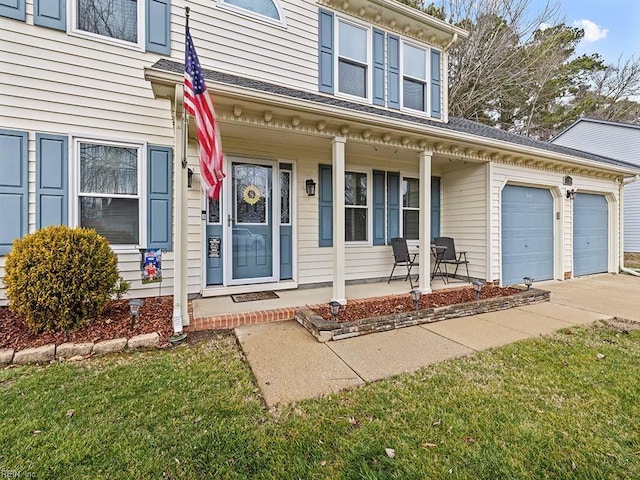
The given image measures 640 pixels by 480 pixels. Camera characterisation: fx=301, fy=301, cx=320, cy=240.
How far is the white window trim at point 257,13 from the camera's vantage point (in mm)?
4923

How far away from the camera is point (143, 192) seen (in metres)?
4.24

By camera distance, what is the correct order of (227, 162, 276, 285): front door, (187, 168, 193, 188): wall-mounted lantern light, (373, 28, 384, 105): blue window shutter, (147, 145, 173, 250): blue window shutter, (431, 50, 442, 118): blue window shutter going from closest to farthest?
(147, 145, 173, 250): blue window shutter → (187, 168, 193, 188): wall-mounted lantern light → (227, 162, 276, 285): front door → (373, 28, 384, 105): blue window shutter → (431, 50, 442, 118): blue window shutter

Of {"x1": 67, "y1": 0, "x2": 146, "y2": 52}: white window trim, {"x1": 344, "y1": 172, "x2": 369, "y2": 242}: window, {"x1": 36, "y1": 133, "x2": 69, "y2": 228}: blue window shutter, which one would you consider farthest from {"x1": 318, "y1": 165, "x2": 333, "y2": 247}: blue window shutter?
{"x1": 36, "y1": 133, "x2": 69, "y2": 228}: blue window shutter

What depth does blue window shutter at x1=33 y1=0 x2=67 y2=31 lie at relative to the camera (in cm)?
380

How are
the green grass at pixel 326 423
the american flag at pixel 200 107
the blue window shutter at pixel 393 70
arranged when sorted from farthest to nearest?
the blue window shutter at pixel 393 70 → the american flag at pixel 200 107 → the green grass at pixel 326 423

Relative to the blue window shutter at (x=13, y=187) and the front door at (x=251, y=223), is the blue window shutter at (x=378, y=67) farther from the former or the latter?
the blue window shutter at (x=13, y=187)

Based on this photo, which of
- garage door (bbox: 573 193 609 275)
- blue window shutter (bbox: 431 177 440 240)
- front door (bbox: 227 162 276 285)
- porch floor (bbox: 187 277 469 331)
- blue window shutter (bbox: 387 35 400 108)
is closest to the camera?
porch floor (bbox: 187 277 469 331)

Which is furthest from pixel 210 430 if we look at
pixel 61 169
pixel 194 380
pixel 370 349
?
pixel 61 169

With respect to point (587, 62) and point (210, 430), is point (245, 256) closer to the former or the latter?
point (210, 430)

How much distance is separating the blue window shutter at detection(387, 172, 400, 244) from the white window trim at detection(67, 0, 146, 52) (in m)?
4.58

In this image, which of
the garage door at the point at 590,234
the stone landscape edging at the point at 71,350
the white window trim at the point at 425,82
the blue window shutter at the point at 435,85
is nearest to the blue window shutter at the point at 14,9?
the stone landscape edging at the point at 71,350

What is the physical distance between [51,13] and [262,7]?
3.06 meters

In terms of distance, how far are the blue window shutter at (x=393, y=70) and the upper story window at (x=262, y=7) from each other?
2.27 metres

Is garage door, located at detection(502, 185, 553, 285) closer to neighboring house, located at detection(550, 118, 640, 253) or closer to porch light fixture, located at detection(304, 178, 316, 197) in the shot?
porch light fixture, located at detection(304, 178, 316, 197)
